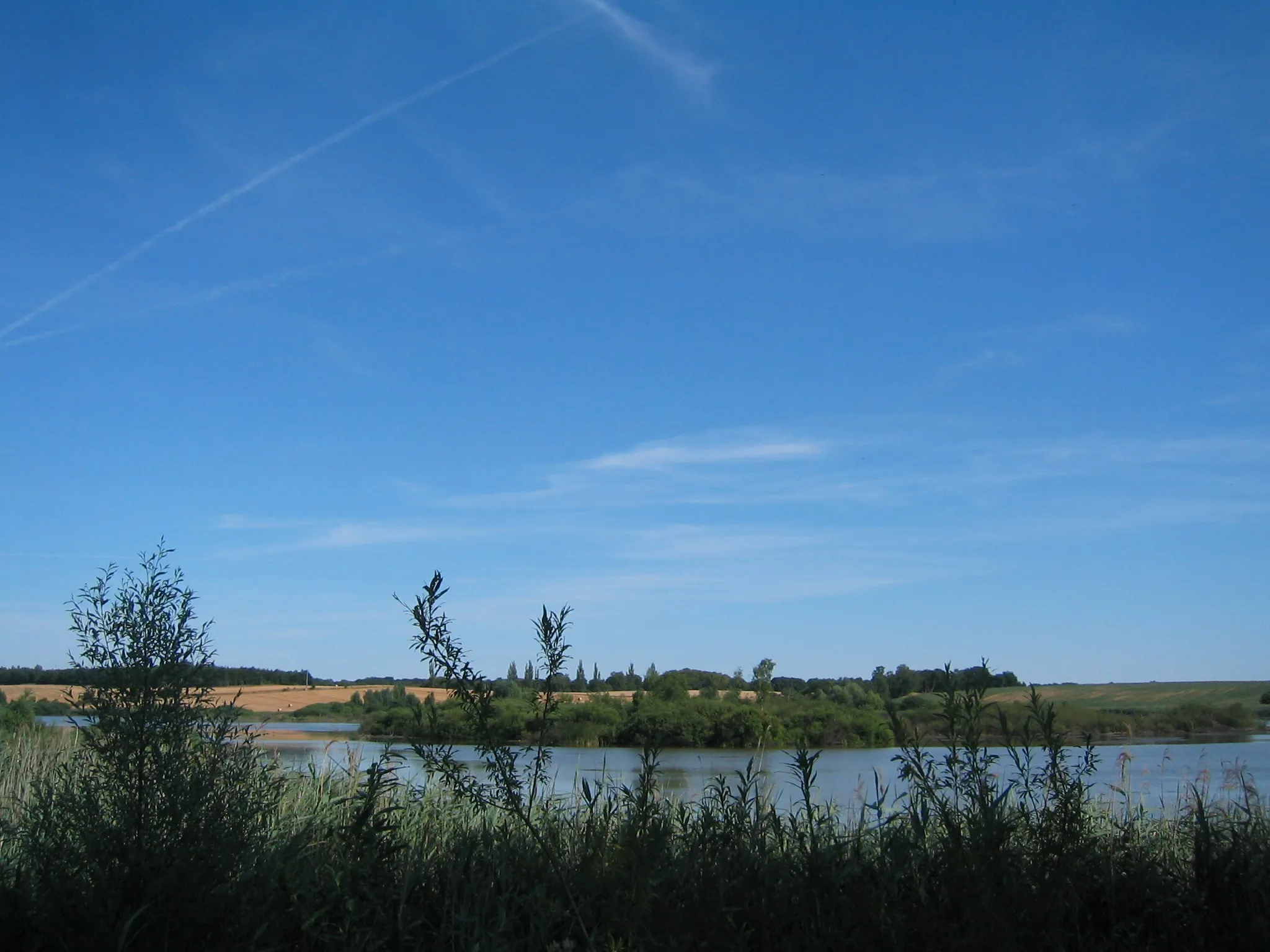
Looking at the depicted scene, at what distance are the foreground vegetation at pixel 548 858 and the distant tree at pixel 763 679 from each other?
174cm

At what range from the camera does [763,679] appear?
6.94 meters

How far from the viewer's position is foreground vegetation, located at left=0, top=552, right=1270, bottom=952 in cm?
318

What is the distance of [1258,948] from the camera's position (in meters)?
3.27

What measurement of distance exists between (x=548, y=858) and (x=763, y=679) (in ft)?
12.7

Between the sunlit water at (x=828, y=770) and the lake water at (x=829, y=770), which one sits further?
the lake water at (x=829, y=770)

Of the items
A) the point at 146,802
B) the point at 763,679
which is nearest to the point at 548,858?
the point at 146,802

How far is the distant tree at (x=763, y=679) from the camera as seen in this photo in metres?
6.23

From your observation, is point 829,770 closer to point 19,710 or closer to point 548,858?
point 548,858

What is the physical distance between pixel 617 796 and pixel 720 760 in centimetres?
488

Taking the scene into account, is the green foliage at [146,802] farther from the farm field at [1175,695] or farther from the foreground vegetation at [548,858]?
the farm field at [1175,695]

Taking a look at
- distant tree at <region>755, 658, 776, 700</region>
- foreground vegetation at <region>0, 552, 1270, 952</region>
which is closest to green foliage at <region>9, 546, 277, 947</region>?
foreground vegetation at <region>0, 552, 1270, 952</region>

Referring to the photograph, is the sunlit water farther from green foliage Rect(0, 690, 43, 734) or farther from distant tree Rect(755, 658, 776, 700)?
green foliage Rect(0, 690, 43, 734)

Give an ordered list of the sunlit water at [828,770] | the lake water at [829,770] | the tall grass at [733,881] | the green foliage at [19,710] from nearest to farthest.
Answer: the tall grass at [733,881] → the sunlit water at [828,770] → the lake water at [829,770] → the green foliage at [19,710]

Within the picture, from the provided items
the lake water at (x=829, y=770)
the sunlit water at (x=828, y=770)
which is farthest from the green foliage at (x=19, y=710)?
the lake water at (x=829, y=770)
